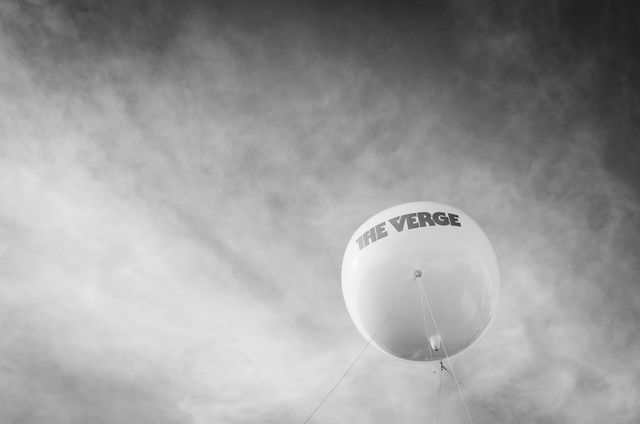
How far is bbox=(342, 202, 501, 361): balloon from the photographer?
29.9 ft

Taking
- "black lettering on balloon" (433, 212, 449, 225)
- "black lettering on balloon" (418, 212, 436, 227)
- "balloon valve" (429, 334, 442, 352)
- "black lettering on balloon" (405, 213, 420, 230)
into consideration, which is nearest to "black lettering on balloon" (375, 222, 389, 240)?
"black lettering on balloon" (405, 213, 420, 230)

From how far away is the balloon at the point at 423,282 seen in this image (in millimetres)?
9102

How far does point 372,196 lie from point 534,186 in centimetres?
575

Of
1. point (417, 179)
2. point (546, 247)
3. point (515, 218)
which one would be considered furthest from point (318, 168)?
point (546, 247)

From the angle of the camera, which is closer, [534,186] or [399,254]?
[399,254]

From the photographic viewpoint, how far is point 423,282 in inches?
356

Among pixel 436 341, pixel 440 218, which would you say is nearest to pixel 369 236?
pixel 440 218

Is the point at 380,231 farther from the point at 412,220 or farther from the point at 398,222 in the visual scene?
the point at 412,220

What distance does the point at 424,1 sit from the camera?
16.8 m

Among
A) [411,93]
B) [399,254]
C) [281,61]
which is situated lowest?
[399,254]

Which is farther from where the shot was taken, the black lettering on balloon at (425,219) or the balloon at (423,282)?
the black lettering on balloon at (425,219)

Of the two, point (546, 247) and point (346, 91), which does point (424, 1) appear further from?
point (546, 247)

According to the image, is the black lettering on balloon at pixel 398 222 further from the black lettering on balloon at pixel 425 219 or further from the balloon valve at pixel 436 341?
the balloon valve at pixel 436 341

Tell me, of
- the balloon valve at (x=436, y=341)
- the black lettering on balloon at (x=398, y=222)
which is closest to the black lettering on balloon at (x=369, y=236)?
the black lettering on balloon at (x=398, y=222)
